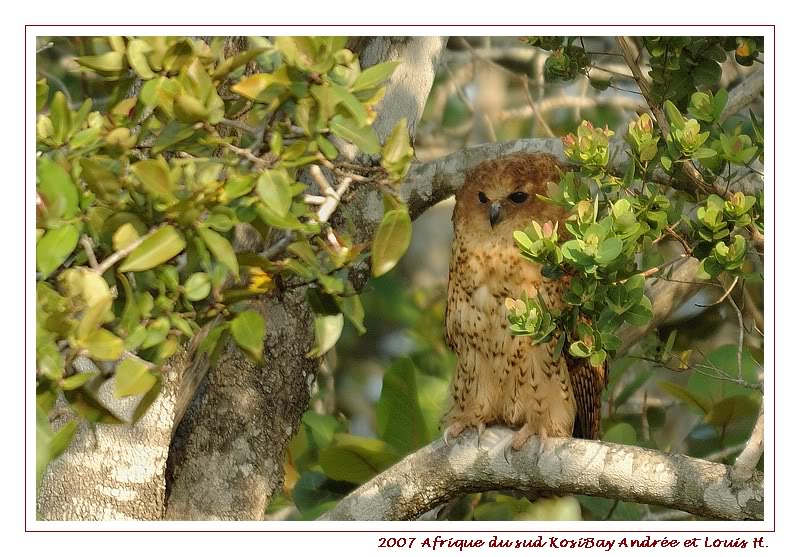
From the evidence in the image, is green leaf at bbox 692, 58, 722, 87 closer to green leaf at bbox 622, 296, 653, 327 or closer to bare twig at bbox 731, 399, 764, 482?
green leaf at bbox 622, 296, 653, 327

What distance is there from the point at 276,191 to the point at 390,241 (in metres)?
0.26

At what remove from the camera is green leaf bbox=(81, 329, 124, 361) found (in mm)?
1554

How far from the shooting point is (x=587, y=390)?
2.96 metres

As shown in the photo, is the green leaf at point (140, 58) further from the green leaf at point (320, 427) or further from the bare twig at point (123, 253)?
the green leaf at point (320, 427)

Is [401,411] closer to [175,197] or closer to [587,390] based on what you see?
[587,390]

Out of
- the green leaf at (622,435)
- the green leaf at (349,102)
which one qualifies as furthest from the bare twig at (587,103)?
the green leaf at (349,102)

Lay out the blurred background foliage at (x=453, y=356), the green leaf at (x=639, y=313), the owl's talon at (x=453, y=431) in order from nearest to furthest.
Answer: the green leaf at (x=639, y=313)
the owl's talon at (x=453, y=431)
the blurred background foliage at (x=453, y=356)

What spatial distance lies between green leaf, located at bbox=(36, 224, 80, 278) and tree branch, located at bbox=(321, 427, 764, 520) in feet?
3.86

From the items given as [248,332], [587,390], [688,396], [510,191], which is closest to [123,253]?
[248,332]

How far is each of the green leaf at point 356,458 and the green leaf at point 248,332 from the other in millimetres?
1233

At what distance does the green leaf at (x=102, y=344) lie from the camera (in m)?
1.55

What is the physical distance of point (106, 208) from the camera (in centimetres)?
166

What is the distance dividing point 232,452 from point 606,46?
259cm
